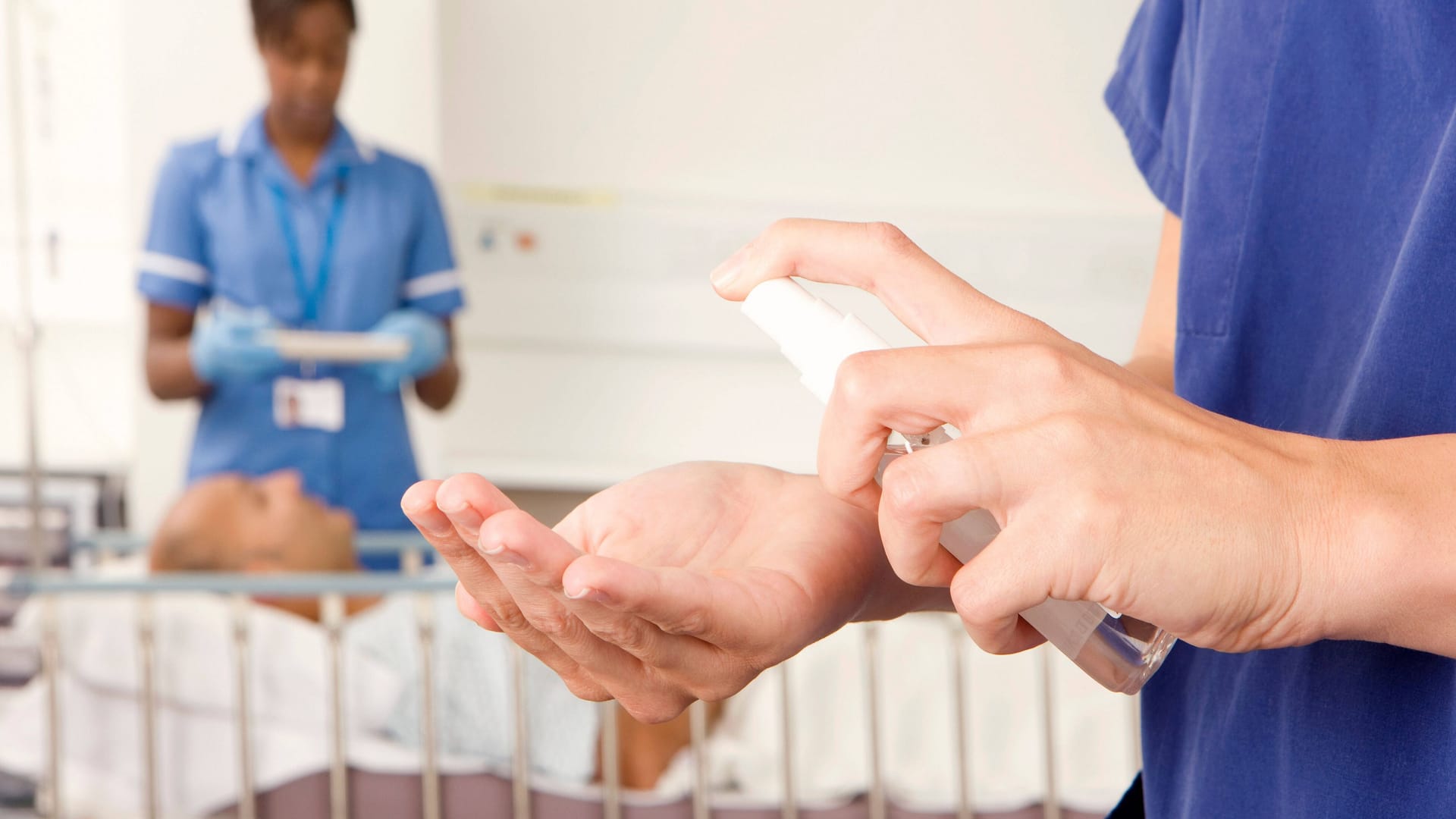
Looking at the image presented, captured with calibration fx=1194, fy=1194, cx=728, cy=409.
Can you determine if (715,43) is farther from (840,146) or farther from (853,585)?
(853,585)

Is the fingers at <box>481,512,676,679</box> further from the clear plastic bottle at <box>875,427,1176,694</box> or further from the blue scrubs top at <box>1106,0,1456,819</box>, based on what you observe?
the blue scrubs top at <box>1106,0,1456,819</box>

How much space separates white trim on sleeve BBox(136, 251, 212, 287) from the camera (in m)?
2.14

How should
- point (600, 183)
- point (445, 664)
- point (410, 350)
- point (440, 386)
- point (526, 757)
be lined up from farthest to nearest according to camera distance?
→ point (600, 183)
point (440, 386)
point (410, 350)
point (445, 664)
point (526, 757)

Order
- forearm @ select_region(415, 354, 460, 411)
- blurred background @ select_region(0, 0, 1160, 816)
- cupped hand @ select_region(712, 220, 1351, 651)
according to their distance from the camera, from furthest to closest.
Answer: blurred background @ select_region(0, 0, 1160, 816) → forearm @ select_region(415, 354, 460, 411) → cupped hand @ select_region(712, 220, 1351, 651)

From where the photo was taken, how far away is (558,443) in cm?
285

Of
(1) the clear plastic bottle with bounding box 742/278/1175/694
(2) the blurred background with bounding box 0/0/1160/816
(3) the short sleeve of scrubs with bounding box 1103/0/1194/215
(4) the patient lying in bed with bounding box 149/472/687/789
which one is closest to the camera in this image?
(1) the clear plastic bottle with bounding box 742/278/1175/694

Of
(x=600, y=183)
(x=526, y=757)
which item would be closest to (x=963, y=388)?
(x=526, y=757)

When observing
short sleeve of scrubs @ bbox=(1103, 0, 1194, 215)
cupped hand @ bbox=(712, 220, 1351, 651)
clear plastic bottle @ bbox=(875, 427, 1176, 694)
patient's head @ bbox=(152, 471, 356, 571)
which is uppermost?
short sleeve of scrubs @ bbox=(1103, 0, 1194, 215)

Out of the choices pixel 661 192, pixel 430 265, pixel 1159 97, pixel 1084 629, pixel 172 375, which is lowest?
pixel 1084 629

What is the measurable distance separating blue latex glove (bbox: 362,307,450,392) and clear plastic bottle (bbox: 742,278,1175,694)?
1.83 meters

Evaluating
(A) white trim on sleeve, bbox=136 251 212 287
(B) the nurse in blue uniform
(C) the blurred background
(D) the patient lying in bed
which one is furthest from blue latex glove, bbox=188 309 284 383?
(C) the blurred background

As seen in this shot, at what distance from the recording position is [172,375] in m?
2.10

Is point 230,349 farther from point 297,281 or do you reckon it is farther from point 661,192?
point 661,192

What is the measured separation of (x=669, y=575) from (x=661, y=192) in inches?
99.8
